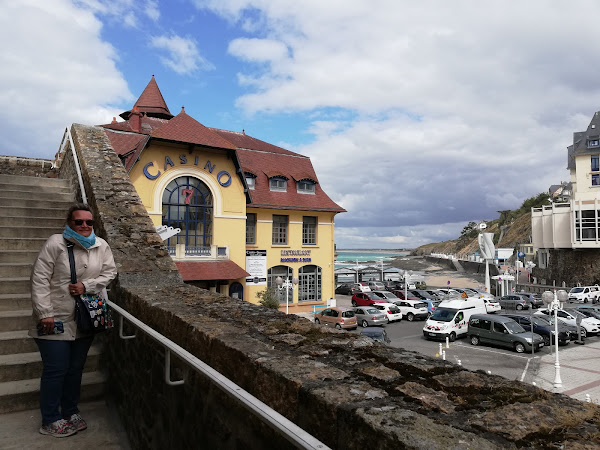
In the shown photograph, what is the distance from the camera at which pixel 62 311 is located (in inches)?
130

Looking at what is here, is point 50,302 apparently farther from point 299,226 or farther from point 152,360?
point 299,226

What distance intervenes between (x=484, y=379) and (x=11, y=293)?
215 inches

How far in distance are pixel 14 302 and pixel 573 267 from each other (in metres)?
58.2

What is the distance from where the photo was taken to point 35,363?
3973mm

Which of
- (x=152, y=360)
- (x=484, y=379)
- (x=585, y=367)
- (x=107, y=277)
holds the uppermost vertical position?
(x=107, y=277)

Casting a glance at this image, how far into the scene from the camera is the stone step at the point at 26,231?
5891 millimetres

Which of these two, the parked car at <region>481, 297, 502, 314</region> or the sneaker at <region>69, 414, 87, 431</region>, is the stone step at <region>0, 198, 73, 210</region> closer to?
the sneaker at <region>69, 414, 87, 431</region>

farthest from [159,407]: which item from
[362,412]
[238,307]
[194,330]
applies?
[362,412]

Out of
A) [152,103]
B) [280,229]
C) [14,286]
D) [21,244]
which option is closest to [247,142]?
[280,229]

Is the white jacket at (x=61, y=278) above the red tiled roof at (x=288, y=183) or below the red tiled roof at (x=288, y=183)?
below

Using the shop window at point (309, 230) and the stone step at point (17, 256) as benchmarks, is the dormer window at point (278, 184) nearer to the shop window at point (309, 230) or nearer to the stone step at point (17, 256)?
the shop window at point (309, 230)

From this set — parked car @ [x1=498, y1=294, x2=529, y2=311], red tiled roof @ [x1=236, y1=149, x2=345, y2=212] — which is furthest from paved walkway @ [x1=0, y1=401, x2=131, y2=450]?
parked car @ [x1=498, y1=294, x2=529, y2=311]

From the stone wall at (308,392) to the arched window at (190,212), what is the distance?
1930cm

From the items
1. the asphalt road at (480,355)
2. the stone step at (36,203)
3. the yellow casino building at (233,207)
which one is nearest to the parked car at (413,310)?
the asphalt road at (480,355)
